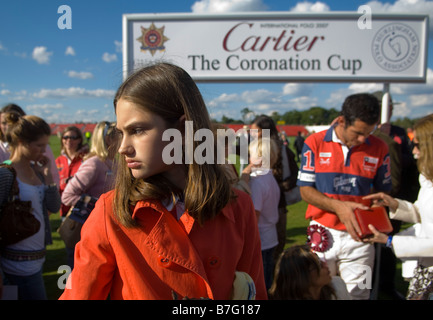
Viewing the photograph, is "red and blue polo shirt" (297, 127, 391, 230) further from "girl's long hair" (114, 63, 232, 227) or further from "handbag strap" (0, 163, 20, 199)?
"handbag strap" (0, 163, 20, 199)

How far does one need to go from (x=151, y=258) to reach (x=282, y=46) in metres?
4.16

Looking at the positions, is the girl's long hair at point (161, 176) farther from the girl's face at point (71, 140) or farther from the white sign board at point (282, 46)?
the girl's face at point (71, 140)

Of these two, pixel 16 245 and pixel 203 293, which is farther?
pixel 16 245

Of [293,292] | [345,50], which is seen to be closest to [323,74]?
[345,50]

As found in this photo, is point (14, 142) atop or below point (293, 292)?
atop

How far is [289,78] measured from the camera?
15.0ft

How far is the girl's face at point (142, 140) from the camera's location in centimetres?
106

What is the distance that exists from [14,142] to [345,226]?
2.88 metres

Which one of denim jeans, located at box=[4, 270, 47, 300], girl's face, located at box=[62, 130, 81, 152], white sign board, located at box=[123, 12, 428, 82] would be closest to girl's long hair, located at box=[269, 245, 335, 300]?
denim jeans, located at box=[4, 270, 47, 300]

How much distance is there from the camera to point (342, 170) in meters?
2.67

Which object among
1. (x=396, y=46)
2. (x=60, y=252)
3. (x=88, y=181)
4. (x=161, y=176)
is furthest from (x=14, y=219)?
(x=396, y=46)

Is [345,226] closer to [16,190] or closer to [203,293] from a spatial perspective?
[203,293]

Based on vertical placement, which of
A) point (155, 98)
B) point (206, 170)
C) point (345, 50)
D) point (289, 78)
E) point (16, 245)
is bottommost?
point (16, 245)

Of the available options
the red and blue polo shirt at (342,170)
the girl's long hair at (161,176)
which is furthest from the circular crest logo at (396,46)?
the girl's long hair at (161,176)
